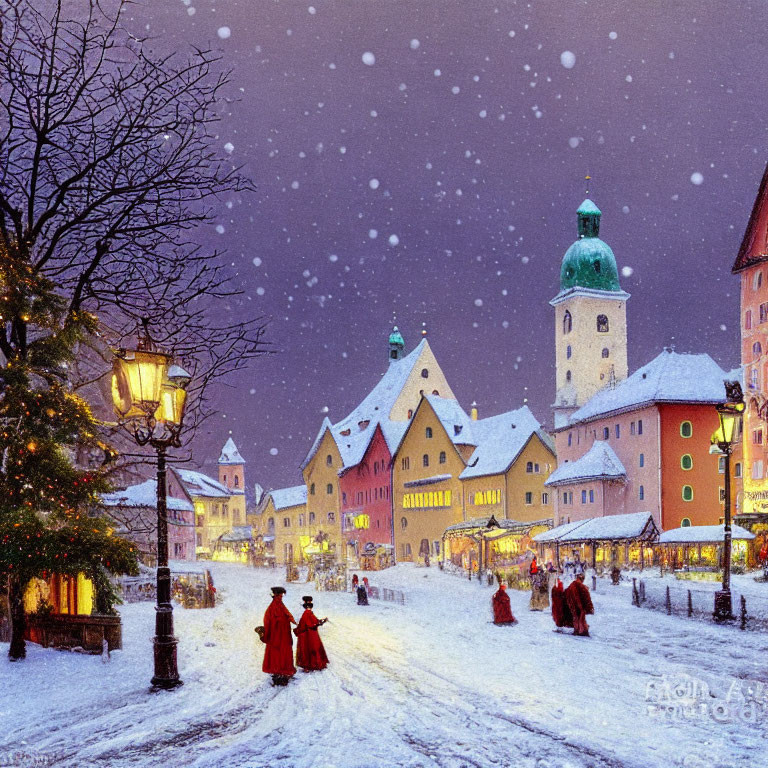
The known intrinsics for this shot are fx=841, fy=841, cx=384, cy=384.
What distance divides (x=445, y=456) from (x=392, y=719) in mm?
58459

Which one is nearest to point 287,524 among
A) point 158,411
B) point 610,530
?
point 610,530

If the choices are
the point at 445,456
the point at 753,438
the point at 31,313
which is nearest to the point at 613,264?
the point at 445,456

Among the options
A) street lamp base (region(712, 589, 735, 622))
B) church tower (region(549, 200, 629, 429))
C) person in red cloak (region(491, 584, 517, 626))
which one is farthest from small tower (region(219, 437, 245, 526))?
street lamp base (region(712, 589, 735, 622))

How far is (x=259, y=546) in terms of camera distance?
291 feet

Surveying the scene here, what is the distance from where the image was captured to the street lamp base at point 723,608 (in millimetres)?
21109

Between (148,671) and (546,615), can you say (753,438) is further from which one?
(148,671)

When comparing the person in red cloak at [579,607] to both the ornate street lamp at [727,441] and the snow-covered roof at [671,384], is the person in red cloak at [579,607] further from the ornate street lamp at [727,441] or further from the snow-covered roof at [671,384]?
the snow-covered roof at [671,384]

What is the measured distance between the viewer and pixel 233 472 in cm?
13100

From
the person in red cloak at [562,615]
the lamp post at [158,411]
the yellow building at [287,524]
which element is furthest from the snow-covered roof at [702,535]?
the yellow building at [287,524]

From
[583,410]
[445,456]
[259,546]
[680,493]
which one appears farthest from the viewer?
[259,546]

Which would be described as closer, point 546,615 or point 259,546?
point 546,615

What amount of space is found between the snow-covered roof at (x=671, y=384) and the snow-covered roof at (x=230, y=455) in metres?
83.6

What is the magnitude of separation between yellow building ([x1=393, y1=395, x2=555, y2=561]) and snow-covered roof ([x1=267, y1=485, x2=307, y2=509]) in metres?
22.4

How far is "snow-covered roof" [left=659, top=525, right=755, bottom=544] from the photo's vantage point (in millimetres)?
36094
